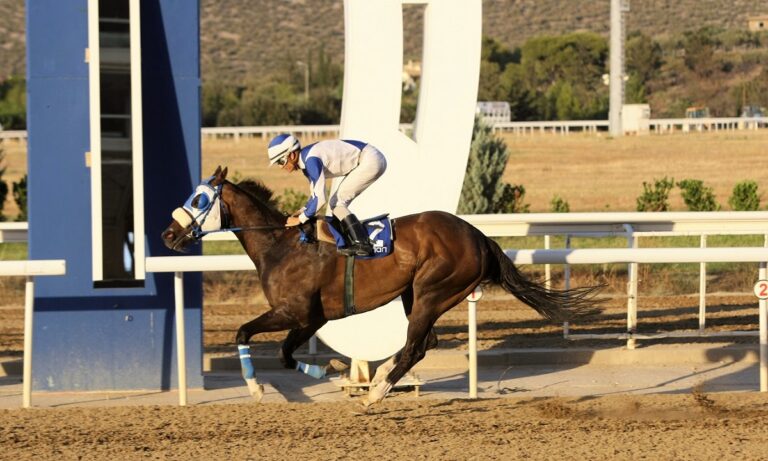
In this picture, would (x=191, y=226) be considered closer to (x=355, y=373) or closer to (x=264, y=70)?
(x=355, y=373)

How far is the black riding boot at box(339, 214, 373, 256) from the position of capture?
6.57 metres

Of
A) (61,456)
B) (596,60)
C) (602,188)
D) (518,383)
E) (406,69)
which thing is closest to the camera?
(61,456)

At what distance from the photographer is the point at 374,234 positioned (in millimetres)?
6637

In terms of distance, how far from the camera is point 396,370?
6.64m

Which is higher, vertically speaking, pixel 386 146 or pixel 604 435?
pixel 386 146

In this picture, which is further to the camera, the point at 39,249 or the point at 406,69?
the point at 406,69

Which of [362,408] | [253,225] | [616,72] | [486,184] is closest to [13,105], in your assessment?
[616,72]

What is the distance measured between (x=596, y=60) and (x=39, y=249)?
53388 millimetres

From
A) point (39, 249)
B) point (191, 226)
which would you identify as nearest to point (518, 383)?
point (191, 226)

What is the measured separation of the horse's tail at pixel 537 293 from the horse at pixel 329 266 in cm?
2

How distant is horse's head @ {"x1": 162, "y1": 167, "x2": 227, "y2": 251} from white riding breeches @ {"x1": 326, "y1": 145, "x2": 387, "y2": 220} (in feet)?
1.90

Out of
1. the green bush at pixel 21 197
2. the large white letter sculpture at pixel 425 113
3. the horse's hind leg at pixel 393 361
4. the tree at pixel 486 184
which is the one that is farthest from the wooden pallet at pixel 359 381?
the green bush at pixel 21 197

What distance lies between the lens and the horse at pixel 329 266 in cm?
661

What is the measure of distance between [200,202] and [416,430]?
5.17 feet
